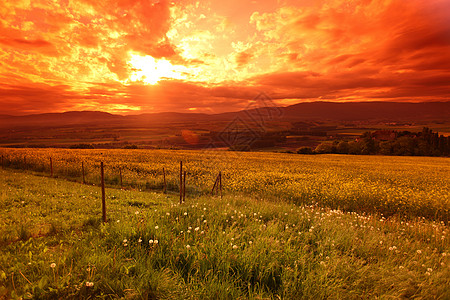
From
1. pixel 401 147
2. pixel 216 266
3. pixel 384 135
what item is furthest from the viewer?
pixel 384 135

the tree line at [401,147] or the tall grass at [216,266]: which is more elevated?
the tall grass at [216,266]

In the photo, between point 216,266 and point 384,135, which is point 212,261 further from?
point 384,135

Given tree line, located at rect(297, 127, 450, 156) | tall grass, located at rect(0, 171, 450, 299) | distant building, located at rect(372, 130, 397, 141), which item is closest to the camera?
tall grass, located at rect(0, 171, 450, 299)

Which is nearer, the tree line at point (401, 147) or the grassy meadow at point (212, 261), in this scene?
the grassy meadow at point (212, 261)

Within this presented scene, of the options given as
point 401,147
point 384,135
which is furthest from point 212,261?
point 384,135

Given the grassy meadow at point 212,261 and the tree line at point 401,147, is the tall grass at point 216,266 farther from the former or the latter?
the tree line at point 401,147

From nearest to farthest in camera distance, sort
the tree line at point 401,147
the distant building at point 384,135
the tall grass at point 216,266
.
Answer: the tall grass at point 216,266 < the tree line at point 401,147 < the distant building at point 384,135

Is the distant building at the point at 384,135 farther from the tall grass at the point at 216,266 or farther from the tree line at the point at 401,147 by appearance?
the tall grass at the point at 216,266

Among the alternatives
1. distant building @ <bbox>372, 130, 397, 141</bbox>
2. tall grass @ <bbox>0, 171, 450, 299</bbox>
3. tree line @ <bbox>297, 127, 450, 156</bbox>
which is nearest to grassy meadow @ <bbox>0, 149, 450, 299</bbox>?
tall grass @ <bbox>0, 171, 450, 299</bbox>

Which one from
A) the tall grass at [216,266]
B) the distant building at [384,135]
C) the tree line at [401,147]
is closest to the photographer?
the tall grass at [216,266]

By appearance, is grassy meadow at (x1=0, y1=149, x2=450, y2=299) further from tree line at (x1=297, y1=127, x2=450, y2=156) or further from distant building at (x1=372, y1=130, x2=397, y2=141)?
distant building at (x1=372, y1=130, x2=397, y2=141)

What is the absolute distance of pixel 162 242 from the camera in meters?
3.98

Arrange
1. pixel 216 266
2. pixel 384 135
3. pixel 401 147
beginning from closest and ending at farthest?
pixel 216 266 < pixel 401 147 < pixel 384 135

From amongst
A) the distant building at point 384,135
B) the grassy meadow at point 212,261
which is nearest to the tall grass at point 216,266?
the grassy meadow at point 212,261
